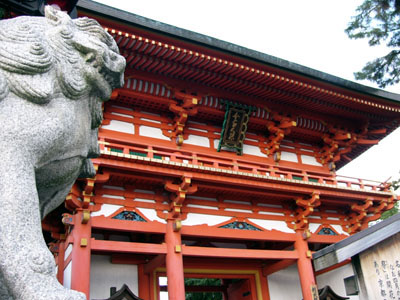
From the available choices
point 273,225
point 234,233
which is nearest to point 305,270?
point 273,225

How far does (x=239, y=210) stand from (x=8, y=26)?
23.7 feet

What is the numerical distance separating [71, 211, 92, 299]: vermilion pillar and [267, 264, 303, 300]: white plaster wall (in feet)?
16.6

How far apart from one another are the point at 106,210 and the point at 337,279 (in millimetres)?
6105

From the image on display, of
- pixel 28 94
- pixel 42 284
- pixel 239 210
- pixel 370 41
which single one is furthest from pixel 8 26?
pixel 370 41

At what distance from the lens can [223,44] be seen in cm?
823

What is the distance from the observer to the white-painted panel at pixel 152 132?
28.7 ft

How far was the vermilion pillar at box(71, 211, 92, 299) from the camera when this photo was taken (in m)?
6.34

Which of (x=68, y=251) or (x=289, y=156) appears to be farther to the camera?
(x=289, y=156)

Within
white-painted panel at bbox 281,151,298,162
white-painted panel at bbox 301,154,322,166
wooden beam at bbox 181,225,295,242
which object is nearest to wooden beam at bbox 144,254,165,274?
wooden beam at bbox 181,225,295,242

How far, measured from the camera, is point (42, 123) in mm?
1967

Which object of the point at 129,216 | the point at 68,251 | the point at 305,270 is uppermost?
the point at 129,216

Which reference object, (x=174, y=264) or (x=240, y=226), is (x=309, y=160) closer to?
(x=240, y=226)

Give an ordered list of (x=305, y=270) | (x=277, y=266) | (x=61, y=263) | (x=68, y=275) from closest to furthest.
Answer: (x=68, y=275) → (x=61, y=263) → (x=305, y=270) → (x=277, y=266)

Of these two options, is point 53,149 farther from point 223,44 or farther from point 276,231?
point 276,231
